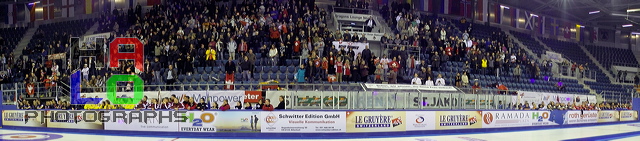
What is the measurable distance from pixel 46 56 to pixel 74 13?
11915 mm

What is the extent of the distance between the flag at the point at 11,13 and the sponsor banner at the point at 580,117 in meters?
41.8

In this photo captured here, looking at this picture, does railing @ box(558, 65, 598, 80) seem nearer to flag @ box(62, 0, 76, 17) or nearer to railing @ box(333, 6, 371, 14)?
railing @ box(333, 6, 371, 14)

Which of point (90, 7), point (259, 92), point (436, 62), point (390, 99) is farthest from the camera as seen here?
point (90, 7)

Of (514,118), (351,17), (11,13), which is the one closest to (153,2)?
(351,17)

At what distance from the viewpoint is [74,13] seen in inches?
1628

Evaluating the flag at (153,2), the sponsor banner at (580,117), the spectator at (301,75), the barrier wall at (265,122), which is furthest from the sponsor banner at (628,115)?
the flag at (153,2)

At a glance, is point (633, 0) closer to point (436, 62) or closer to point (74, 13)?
point (436, 62)

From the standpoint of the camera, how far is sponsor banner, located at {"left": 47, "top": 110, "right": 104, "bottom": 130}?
1817 cm

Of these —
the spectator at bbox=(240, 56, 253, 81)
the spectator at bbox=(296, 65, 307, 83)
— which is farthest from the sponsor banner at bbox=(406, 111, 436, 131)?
the spectator at bbox=(240, 56, 253, 81)

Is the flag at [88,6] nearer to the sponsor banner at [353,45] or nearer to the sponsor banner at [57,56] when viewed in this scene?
the sponsor banner at [57,56]

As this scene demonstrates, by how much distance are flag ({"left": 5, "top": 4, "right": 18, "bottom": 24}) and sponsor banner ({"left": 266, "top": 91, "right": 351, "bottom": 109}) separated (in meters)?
36.9

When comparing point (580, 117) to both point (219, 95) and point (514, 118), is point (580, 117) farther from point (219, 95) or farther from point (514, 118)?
point (219, 95)

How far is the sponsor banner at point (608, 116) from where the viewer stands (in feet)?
94.7

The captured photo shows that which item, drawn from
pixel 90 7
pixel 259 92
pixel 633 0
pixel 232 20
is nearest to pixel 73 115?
pixel 259 92
